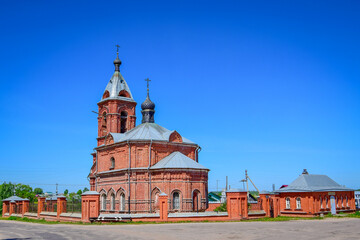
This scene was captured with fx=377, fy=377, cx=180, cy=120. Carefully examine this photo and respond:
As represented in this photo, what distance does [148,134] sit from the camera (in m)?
33.9

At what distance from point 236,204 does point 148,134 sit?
37.1 ft

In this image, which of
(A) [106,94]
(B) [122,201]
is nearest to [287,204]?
(B) [122,201]

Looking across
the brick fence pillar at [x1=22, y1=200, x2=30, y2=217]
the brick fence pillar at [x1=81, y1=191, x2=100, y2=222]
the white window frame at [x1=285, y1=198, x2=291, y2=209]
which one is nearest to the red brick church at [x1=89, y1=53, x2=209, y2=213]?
the brick fence pillar at [x1=81, y1=191, x2=100, y2=222]

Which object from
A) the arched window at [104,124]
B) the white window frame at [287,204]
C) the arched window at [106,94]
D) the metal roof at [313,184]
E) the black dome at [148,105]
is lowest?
the white window frame at [287,204]

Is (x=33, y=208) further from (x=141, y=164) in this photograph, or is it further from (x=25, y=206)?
(x=141, y=164)

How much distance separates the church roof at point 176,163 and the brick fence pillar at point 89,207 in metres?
6.93

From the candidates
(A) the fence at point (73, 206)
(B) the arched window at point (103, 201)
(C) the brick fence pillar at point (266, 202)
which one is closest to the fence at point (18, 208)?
(B) the arched window at point (103, 201)

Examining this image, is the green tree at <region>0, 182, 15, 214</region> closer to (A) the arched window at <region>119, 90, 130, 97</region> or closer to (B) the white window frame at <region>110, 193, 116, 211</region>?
(A) the arched window at <region>119, 90, 130, 97</region>

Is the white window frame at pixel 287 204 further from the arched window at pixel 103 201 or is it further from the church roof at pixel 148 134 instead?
the arched window at pixel 103 201

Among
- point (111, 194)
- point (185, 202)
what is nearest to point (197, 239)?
point (185, 202)

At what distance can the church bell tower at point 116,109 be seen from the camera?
126ft

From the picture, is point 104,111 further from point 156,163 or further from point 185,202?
point 185,202

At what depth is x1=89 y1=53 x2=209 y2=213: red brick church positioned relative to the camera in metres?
30.3

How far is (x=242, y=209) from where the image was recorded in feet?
86.1
